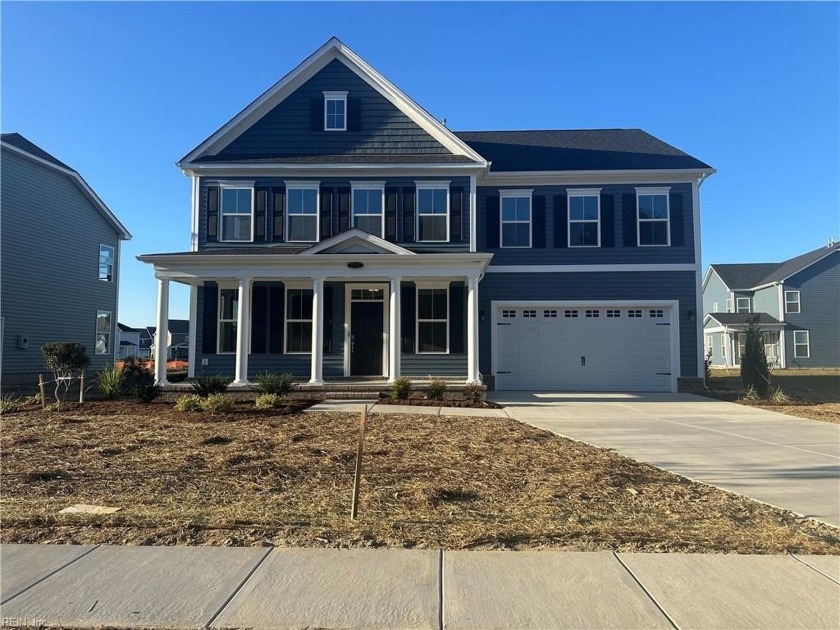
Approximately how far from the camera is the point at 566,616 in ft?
10.5

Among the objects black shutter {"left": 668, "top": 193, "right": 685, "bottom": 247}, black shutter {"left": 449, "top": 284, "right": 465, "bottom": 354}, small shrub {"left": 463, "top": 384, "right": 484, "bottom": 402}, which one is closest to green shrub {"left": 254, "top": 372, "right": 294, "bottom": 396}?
small shrub {"left": 463, "top": 384, "right": 484, "bottom": 402}

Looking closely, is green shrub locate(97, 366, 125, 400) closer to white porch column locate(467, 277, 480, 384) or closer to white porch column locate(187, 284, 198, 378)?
white porch column locate(187, 284, 198, 378)

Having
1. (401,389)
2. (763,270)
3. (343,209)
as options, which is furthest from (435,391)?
(763,270)

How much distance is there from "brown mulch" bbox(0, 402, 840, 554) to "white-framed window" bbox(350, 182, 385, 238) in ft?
26.9

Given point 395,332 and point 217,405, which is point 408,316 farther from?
point 217,405

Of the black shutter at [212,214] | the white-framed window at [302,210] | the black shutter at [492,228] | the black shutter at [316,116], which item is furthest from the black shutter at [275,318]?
the black shutter at [492,228]

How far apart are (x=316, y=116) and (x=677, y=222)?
431 inches

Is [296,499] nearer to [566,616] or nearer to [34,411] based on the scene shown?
[566,616]

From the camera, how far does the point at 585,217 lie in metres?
16.8

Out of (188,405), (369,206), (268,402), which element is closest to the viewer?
(188,405)

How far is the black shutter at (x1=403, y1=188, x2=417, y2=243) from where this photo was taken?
15586 mm

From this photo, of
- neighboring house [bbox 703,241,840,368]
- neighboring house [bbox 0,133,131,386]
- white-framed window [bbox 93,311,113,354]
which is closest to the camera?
neighboring house [bbox 0,133,131,386]

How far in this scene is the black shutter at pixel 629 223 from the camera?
54.5ft

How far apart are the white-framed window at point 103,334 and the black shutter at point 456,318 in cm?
1643
